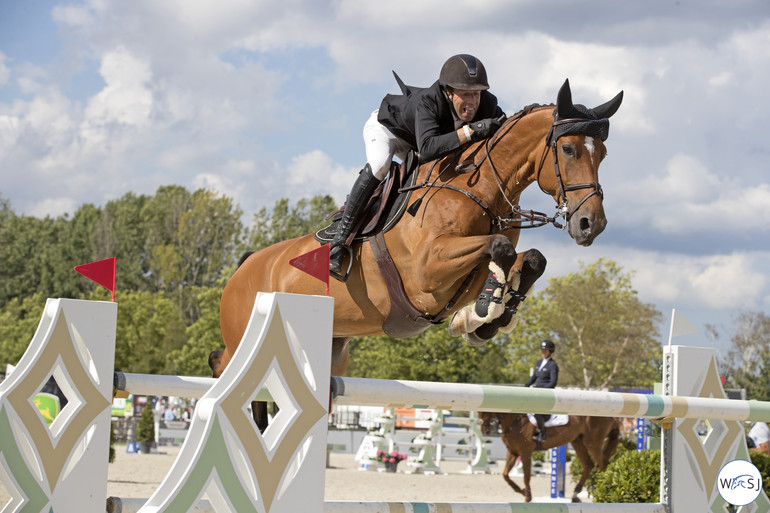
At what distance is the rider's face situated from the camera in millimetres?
4293

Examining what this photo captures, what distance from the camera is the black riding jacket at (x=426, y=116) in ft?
13.6

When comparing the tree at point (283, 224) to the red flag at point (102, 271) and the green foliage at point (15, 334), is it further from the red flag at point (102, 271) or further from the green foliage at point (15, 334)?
the red flag at point (102, 271)

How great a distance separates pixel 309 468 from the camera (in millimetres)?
2424

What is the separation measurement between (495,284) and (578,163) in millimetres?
698

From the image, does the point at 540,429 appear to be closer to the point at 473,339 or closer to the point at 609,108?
the point at 473,339

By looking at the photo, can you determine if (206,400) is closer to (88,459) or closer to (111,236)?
(88,459)

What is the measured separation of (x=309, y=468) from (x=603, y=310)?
29524 millimetres

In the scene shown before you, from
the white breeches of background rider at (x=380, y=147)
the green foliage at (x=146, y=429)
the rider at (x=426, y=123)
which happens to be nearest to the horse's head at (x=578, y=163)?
the rider at (x=426, y=123)

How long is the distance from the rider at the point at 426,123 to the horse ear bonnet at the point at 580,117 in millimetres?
382

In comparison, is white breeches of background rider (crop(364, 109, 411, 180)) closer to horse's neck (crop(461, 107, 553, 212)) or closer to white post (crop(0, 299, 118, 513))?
horse's neck (crop(461, 107, 553, 212))

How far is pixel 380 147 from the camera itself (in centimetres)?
454
